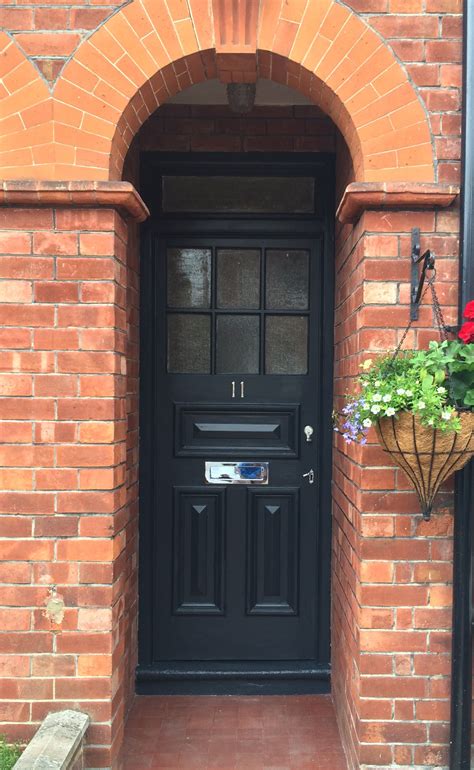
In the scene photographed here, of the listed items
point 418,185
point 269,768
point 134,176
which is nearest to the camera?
point 418,185

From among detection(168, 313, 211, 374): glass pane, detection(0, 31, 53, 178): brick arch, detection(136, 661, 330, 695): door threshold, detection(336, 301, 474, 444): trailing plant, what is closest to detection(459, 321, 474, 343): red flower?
detection(336, 301, 474, 444): trailing plant

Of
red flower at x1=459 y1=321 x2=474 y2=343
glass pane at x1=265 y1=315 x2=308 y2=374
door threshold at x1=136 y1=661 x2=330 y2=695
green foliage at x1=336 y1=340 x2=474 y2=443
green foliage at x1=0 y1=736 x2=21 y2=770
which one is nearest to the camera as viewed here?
green foliage at x1=336 y1=340 x2=474 y2=443

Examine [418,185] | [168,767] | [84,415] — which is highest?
[418,185]

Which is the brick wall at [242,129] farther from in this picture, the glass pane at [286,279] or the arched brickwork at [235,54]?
the arched brickwork at [235,54]

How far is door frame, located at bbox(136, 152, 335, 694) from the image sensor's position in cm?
346

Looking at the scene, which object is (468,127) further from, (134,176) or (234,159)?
(134,176)

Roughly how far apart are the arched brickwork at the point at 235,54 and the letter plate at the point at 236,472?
171 cm

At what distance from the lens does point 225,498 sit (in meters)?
3.51

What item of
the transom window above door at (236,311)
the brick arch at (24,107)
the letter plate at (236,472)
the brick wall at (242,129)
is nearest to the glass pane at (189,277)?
the transom window above door at (236,311)

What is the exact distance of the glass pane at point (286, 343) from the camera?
140 inches

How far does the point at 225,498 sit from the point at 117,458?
1.08m

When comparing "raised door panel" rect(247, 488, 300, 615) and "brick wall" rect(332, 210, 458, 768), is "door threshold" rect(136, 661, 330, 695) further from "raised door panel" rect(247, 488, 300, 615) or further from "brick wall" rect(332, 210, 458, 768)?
"brick wall" rect(332, 210, 458, 768)

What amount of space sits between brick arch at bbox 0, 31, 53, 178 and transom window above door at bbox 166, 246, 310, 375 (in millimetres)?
1145

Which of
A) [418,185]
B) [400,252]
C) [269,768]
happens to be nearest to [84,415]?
[400,252]
